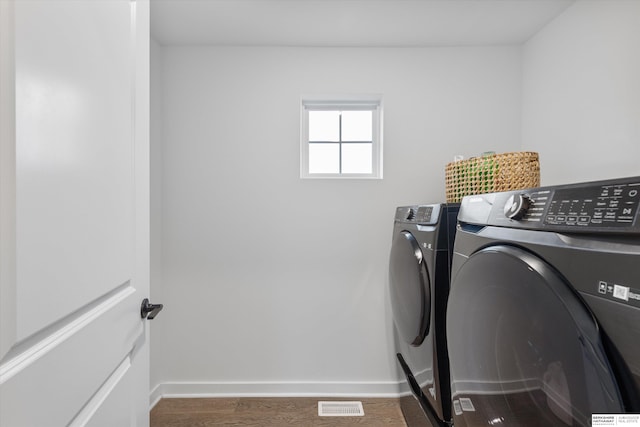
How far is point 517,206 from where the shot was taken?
2.22 feet

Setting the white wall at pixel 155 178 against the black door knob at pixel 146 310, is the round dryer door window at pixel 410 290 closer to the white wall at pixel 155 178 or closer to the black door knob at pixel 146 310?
the black door knob at pixel 146 310

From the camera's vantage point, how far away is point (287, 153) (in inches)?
78.4

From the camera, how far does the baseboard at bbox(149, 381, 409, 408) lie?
1960mm

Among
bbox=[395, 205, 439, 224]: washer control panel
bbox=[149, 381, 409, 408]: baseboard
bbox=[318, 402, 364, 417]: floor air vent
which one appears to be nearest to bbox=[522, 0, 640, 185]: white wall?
bbox=[395, 205, 439, 224]: washer control panel

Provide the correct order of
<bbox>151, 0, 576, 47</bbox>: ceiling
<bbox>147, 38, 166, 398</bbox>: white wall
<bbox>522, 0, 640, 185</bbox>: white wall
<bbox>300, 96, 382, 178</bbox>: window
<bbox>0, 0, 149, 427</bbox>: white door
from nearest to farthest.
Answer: <bbox>0, 0, 149, 427</bbox>: white door
<bbox>522, 0, 640, 185</bbox>: white wall
<bbox>151, 0, 576, 47</bbox>: ceiling
<bbox>147, 38, 166, 398</bbox>: white wall
<bbox>300, 96, 382, 178</bbox>: window

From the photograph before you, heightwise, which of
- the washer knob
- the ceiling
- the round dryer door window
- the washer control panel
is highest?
the ceiling

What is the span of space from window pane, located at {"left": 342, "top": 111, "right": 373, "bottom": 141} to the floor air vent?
1.71 m

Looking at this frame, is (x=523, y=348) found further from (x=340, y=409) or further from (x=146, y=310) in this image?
(x=340, y=409)

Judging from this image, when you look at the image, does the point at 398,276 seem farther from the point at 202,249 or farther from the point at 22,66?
the point at 22,66

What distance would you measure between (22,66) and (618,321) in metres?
0.95

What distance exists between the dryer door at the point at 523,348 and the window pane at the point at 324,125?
1497mm

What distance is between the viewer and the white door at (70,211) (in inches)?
17.0

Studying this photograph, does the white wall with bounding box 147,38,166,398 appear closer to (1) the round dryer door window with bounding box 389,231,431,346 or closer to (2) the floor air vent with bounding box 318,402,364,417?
(2) the floor air vent with bounding box 318,402,364,417

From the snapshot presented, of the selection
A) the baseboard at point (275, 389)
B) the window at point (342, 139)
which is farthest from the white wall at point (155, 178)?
the window at point (342, 139)
